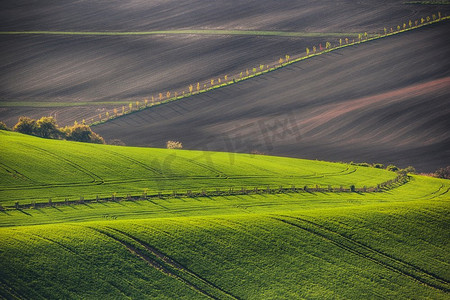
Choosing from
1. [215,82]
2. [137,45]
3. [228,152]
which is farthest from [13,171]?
[137,45]

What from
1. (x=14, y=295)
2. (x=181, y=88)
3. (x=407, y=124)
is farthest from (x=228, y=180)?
(x=181, y=88)

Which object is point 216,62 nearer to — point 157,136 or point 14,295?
point 157,136

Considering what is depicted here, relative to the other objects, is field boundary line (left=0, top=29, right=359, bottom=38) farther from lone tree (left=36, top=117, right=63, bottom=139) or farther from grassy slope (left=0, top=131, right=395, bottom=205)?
grassy slope (left=0, top=131, right=395, bottom=205)

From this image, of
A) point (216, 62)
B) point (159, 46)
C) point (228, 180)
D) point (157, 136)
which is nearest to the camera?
point (228, 180)

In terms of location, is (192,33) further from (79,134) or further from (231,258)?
(231,258)

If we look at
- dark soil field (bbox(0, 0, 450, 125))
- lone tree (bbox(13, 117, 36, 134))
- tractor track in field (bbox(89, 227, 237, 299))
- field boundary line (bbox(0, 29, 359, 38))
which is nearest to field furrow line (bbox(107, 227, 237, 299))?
tractor track in field (bbox(89, 227, 237, 299))

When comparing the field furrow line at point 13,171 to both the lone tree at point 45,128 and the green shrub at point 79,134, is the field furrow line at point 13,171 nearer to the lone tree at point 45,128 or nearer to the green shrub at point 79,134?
the lone tree at point 45,128

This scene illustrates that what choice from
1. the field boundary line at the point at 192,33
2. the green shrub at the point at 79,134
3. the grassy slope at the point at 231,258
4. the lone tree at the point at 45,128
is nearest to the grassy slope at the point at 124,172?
the lone tree at the point at 45,128
